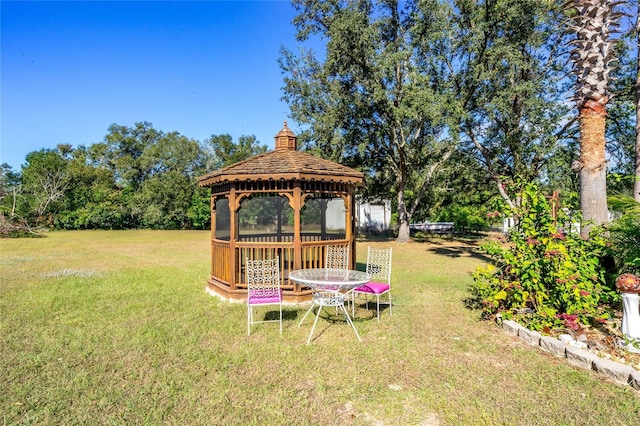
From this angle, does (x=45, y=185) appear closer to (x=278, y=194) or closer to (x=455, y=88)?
(x=278, y=194)

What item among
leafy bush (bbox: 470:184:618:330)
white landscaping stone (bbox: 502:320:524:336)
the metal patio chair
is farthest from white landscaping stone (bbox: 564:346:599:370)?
the metal patio chair

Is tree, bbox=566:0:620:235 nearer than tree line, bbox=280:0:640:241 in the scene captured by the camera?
Yes

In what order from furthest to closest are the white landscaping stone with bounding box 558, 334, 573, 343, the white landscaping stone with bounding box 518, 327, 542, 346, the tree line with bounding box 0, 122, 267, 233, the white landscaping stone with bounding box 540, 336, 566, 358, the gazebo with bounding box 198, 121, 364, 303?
1. the tree line with bounding box 0, 122, 267, 233
2. the gazebo with bounding box 198, 121, 364, 303
3. the white landscaping stone with bounding box 518, 327, 542, 346
4. the white landscaping stone with bounding box 558, 334, 573, 343
5. the white landscaping stone with bounding box 540, 336, 566, 358

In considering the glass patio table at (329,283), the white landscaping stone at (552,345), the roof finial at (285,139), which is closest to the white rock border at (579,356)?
the white landscaping stone at (552,345)

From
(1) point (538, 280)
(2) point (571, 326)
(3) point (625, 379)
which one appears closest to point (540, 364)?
(3) point (625, 379)

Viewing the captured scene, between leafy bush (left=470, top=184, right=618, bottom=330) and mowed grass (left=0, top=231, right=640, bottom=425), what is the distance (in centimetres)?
60

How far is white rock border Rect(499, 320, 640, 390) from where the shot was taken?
144 inches

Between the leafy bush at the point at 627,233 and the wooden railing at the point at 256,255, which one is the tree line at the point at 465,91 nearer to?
the leafy bush at the point at 627,233

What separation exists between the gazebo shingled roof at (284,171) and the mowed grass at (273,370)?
2.62m

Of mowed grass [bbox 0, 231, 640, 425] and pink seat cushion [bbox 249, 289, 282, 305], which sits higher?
pink seat cushion [bbox 249, 289, 282, 305]

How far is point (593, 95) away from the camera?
7324 millimetres

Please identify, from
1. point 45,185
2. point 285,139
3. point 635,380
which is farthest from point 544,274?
point 45,185

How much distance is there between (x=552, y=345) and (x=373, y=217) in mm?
26695

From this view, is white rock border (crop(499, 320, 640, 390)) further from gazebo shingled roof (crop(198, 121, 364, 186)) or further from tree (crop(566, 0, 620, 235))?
gazebo shingled roof (crop(198, 121, 364, 186))
